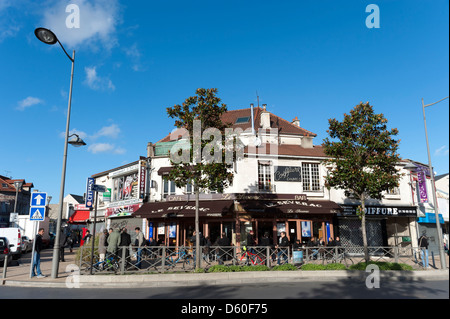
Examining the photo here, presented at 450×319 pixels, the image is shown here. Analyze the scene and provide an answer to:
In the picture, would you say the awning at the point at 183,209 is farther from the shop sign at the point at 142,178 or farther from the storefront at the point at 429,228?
the storefront at the point at 429,228

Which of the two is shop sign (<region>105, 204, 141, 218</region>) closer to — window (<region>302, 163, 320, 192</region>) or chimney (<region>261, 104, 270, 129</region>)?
chimney (<region>261, 104, 270, 129</region>)

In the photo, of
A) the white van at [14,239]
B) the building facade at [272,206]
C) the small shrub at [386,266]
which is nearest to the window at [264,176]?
the building facade at [272,206]

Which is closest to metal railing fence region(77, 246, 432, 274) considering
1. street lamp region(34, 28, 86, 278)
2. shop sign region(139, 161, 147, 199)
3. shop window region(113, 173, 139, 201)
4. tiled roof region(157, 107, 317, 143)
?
street lamp region(34, 28, 86, 278)

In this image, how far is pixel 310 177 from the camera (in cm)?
2119

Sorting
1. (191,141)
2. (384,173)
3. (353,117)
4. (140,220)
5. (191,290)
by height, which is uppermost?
(353,117)

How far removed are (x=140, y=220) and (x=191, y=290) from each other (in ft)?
43.4

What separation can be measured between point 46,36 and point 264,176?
1400 centimetres

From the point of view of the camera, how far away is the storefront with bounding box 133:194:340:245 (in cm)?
1900

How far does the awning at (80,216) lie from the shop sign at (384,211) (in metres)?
20.9

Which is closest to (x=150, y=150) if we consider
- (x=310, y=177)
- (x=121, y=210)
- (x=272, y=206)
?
(x=121, y=210)

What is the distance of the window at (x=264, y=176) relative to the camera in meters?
20.4

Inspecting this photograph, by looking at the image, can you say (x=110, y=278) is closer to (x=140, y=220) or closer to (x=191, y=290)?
(x=191, y=290)
